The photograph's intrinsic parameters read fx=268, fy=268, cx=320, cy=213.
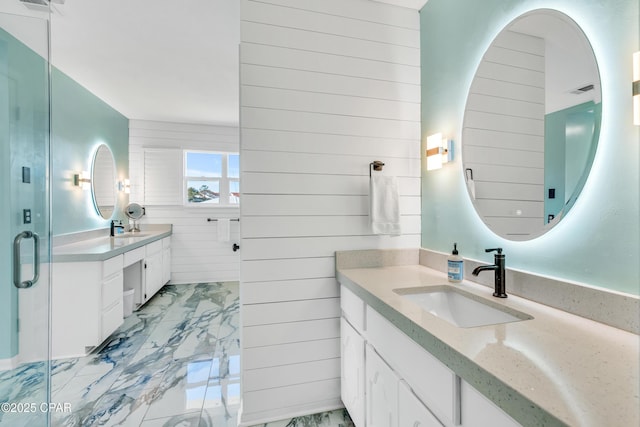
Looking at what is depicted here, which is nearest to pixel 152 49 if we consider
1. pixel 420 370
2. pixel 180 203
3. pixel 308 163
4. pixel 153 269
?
pixel 308 163

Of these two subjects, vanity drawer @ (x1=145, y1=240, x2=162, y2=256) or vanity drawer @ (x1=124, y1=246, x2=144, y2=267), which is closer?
vanity drawer @ (x1=124, y1=246, x2=144, y2=267)

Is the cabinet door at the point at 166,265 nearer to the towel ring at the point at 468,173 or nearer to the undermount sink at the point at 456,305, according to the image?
the undermount sink at the point at 456,305

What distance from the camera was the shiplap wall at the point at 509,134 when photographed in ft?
3.77

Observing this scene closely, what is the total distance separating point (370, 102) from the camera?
1790 millimetres

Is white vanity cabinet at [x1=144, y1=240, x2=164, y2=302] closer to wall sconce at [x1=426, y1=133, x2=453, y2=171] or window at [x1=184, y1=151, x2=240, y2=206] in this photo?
window at [x1=184, y1=151, x2=240, y2=206]

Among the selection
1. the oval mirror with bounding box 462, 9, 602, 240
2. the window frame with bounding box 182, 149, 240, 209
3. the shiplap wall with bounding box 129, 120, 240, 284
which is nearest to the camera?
the oval mirror with bounding box 462, 9, 602, 240

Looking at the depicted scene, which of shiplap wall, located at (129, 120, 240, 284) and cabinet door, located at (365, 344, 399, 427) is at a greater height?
shiplap wall, located at (129, 120, 240, 284)

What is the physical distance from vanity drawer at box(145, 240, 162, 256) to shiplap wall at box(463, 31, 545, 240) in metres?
3.77

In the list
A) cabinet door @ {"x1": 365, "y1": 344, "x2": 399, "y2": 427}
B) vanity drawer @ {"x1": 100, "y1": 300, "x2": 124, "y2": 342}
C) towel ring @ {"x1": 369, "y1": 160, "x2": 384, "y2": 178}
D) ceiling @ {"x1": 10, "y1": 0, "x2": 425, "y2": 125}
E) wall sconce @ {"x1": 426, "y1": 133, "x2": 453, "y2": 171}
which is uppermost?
ceiling @ {"x1": 10, "y1": 0, "x2": 425, "y2": 125}

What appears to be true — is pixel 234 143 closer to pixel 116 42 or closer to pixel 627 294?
pixel 116 42

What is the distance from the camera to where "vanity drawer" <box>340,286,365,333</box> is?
1390 millimetres

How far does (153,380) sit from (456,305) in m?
2.23

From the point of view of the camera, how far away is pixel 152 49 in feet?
8.09

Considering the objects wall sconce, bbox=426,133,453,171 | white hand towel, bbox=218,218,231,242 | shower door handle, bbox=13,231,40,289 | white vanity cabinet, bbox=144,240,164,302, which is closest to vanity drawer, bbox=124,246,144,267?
white vanity cabinet, bbox=144,240,164,302
